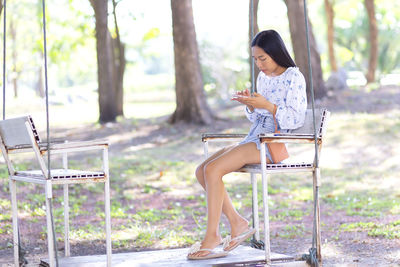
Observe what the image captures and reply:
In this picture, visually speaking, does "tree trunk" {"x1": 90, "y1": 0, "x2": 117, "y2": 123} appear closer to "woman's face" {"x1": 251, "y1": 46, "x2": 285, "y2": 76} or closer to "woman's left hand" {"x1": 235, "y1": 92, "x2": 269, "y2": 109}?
"woman's face" {"x1": 251, "y1": 46, "x2": 285, "y2": 76}

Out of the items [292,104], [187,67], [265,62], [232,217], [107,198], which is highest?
[187,67]

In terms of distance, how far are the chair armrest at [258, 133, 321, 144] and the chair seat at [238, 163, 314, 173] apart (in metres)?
0.16

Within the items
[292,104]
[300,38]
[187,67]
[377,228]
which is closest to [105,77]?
[187,67]

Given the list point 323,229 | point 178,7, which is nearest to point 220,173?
point 323,229

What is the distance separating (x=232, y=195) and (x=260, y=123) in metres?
4.09

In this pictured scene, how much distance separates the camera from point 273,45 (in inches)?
170

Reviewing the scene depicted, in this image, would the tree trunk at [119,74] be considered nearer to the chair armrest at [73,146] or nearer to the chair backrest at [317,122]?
the chair backrest at [317,122]

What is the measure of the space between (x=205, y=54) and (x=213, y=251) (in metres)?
16.1

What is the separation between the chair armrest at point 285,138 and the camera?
4.01m

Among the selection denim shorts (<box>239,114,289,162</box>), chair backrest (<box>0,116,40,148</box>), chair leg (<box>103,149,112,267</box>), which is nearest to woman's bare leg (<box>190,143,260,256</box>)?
denim shorts (<box>239,114,289,162</box>)

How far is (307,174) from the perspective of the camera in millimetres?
9812

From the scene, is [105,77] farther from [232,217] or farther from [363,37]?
[363,37]

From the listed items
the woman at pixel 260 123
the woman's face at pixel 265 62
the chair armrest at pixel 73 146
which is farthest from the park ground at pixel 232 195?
the woman's face at pixel 265 62

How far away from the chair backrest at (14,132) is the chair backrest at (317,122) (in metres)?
1.73
